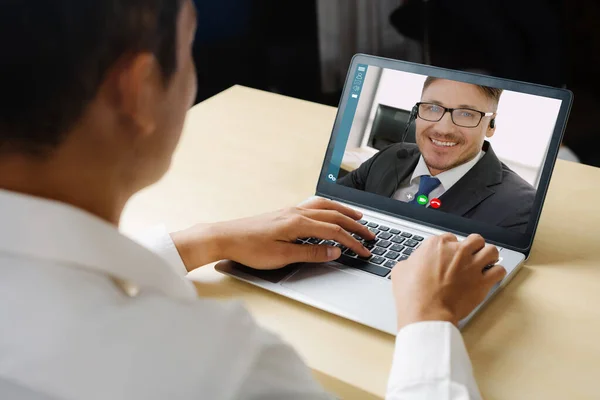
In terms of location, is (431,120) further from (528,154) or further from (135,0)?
(135,0)

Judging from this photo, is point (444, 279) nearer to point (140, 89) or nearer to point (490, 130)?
point (490, 130)

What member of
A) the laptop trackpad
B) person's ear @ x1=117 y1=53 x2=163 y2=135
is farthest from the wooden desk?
person's ear @ x1=117 y1=53 x2=163 y2=135

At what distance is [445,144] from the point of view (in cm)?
99

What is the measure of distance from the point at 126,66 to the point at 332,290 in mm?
426

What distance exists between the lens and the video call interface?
0.95 metres

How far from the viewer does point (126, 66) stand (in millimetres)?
522

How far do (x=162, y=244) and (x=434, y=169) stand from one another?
0.40 metres

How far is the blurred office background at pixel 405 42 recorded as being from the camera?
1.84 metres

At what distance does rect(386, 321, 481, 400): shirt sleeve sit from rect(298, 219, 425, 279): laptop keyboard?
0.15m

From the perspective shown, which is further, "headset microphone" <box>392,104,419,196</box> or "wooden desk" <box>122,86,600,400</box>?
"headset microphone" <box>392,104,419,196</box>

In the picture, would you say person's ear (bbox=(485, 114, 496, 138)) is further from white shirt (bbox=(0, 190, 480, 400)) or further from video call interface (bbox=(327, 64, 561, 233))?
white shirt (bbox=(0, 190, 480, 400))

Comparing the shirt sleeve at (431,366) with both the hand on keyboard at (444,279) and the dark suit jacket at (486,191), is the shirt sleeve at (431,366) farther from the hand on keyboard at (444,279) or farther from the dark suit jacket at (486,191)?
the dark suit jacket at (486,191)

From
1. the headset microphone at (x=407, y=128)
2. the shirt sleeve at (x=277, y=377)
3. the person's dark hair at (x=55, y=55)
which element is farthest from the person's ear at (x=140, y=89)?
the headset microphone at (x=407, y=128)

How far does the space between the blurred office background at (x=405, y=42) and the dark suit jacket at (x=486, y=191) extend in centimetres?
95
